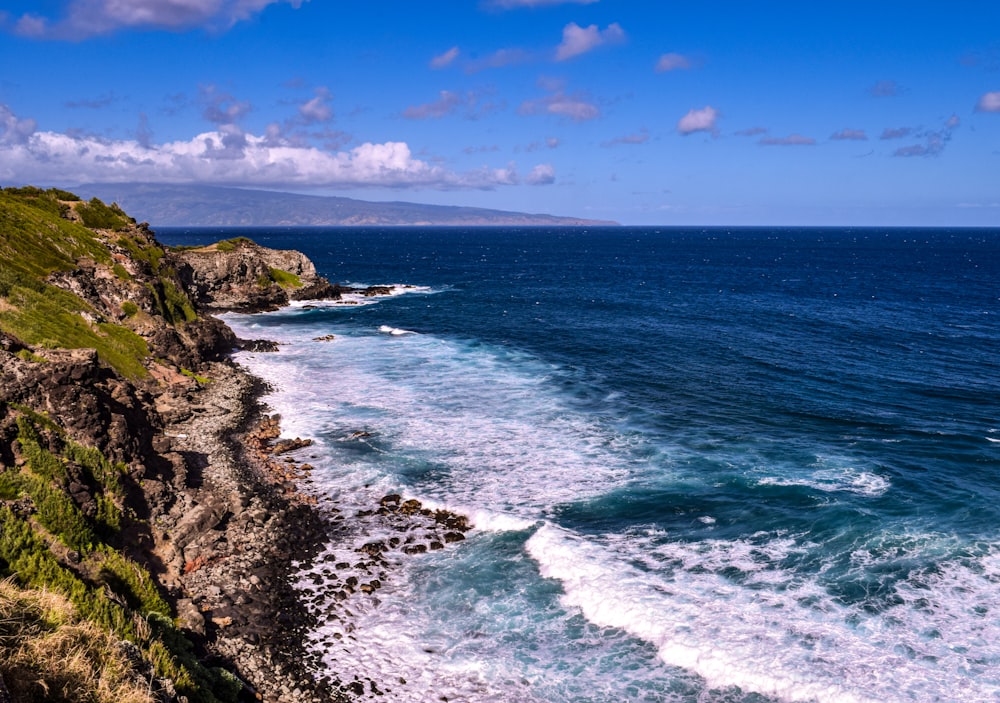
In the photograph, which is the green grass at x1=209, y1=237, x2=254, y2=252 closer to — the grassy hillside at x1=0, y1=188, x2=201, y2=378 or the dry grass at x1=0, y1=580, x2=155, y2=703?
the grassy hillside at x1=0, y1=188, x2=201, y2=378

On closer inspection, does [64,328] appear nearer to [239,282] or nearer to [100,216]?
[100,216]

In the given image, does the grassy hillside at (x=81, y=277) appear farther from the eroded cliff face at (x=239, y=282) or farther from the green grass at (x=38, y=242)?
the eroded cliff face at (x=239, y=282)

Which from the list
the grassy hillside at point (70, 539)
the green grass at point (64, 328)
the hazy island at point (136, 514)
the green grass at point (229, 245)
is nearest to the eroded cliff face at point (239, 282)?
the green grass at point (229, 245)

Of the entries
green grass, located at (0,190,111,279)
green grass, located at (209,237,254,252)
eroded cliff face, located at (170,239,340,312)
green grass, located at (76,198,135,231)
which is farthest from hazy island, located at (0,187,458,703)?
green grass, located at (209,237,254,252)

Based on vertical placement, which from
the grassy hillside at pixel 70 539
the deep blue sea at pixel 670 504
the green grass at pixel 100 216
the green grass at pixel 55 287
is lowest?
the deep blue sea at pixel 670 504

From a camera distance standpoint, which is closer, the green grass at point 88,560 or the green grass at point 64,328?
the green grass at point 88,560

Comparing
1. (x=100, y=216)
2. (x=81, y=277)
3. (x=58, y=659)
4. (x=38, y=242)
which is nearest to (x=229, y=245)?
(x=100, y=216)

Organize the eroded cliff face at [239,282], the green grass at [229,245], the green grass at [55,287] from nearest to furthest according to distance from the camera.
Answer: the green grass at [55,287] < the eroded cliff face at [239,282] < the green grass at [229,245]

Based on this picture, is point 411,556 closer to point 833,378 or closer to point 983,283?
point 833,378
